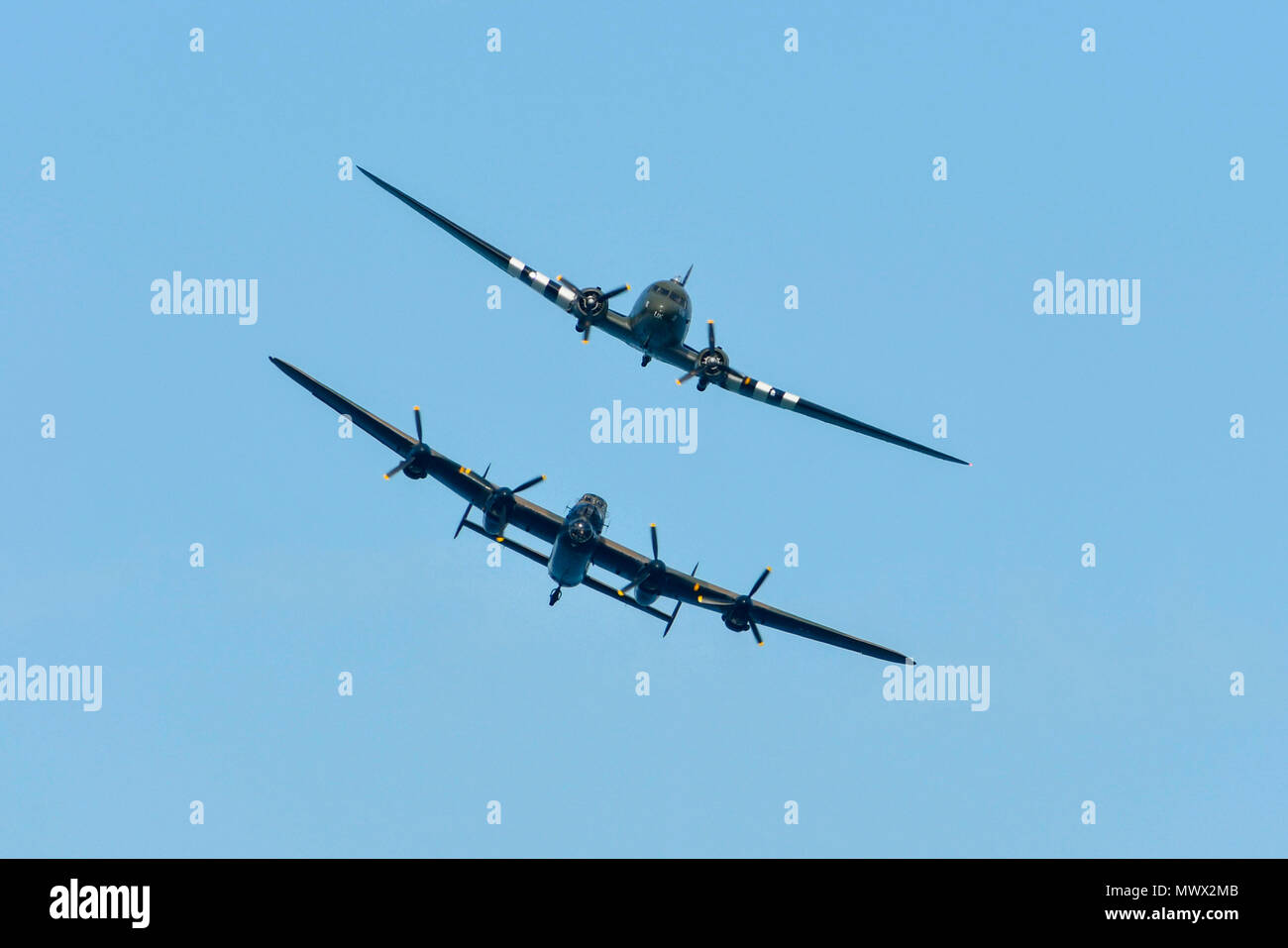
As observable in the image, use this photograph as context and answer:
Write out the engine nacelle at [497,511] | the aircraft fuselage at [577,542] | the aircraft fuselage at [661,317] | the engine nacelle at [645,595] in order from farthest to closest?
1. the engine nacelle at [645,595]
2. the engine nacelle at [497,511]
3. the aircraft fuselage at [577,542]
4. the aircraft fuselage at [661,317]

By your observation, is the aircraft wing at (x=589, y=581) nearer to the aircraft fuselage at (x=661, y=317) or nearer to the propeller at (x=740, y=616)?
the propeller at (x=740, y=616)

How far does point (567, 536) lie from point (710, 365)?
885 centimetres

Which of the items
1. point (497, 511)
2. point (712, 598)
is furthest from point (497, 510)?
point (712, 598)

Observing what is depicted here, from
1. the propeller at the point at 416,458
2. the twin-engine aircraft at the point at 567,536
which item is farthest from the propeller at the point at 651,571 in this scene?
the propeller at the point at 416,458

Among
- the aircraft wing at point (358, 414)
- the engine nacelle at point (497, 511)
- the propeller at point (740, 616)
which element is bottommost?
the propeller at point (740, 616)

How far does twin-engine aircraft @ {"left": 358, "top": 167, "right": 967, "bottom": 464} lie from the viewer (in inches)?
2331

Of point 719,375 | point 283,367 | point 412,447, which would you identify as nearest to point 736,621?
point 719,375

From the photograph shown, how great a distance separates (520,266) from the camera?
205ft

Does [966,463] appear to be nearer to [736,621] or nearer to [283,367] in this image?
[736,621]

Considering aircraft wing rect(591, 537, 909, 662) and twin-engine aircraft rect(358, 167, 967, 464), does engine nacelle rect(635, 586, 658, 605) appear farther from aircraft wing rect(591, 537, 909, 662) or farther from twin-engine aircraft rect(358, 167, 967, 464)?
twin-engine aircraft rect(358, 167, 967, 464)

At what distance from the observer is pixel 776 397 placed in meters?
63.2

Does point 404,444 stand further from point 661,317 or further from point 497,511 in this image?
point 661,317

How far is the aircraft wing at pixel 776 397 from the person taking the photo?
6072cm
